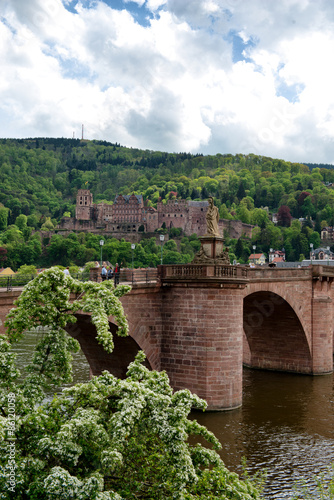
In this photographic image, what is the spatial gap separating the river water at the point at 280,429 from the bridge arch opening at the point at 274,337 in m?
2.68

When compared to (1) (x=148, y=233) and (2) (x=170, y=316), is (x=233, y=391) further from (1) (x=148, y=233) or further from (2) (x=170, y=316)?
(1) (x=148, y=233)

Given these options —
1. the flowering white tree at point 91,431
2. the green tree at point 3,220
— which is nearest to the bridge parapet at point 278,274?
the flowering white tree at point 91,431

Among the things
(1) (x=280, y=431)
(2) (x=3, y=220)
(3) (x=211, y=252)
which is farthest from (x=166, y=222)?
(1) (x=280, y=431)

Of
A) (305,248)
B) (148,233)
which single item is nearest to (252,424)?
(305,248)

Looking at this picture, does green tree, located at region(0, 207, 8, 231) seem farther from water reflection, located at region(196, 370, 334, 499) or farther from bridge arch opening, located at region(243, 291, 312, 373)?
water reflection, located at region(196, 370, 334, 499)

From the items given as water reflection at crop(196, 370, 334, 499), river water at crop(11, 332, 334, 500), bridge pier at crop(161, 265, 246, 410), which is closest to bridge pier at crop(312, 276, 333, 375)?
river water at crop(11, 332, 334, 500)

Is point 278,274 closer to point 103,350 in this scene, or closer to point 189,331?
point 189,331

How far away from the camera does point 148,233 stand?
175875mm

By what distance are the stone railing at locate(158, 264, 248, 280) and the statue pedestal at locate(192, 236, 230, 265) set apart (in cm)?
41

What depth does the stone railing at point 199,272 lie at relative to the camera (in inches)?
987

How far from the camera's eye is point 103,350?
26125mm

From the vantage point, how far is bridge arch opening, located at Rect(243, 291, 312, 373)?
3612 centimetres

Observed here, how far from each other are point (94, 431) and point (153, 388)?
1519mm

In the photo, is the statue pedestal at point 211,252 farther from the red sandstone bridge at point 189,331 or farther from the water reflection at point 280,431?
the water reflection at point 280,431
